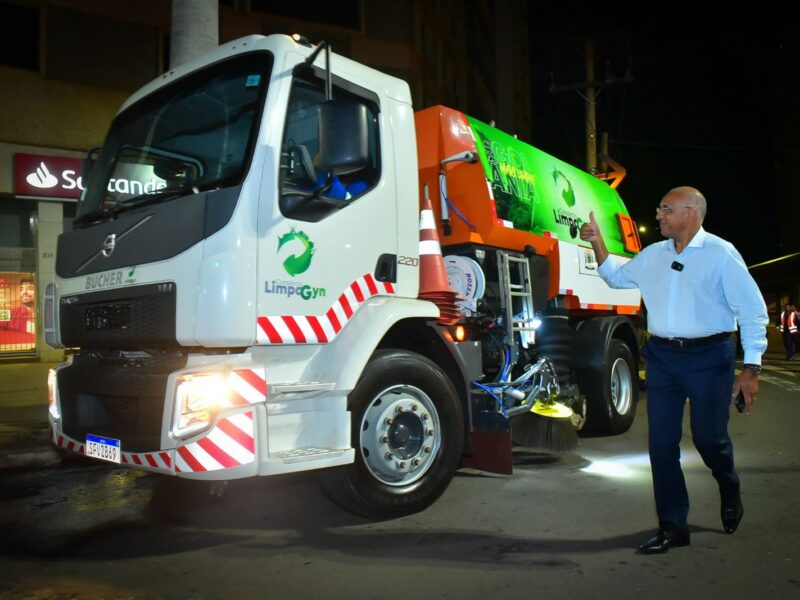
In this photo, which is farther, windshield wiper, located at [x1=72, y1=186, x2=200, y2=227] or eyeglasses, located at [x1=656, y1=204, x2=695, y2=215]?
windshield wiper, located at [x1=72, y1=186, x2=200, y2=227]

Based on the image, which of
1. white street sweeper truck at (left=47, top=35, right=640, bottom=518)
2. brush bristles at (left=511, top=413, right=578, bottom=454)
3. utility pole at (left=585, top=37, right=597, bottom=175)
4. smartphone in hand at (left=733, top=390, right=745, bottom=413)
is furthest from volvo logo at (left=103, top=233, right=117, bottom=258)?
utility pole at (left=585, top=37, right=597, bottom=175)

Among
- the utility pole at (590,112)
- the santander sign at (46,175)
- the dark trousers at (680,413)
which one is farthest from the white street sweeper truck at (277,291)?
the utility pole at (590,112)

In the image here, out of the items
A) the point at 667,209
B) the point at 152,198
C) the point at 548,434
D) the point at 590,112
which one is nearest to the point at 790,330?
the point at 590,112

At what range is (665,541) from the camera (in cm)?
357

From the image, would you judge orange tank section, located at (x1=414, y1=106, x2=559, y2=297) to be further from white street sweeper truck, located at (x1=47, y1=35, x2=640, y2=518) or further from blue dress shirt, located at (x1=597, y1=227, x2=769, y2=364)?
blue dress shirt, located at (x1=597, y1=227, x2=769, y2=364)

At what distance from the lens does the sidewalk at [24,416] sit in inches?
256

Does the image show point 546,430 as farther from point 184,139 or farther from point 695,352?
point 184,139

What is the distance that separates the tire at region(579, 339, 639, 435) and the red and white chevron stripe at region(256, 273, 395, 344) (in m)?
3.44

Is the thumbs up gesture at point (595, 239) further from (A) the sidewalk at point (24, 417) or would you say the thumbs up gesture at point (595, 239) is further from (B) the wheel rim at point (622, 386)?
(A) the sidewalk at point (24, 417)

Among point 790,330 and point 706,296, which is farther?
point 790,330

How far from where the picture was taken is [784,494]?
4.72 metres

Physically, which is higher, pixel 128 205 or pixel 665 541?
pixel 128 205

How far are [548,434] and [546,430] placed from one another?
0.04 meters

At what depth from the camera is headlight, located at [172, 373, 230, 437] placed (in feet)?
11.1
